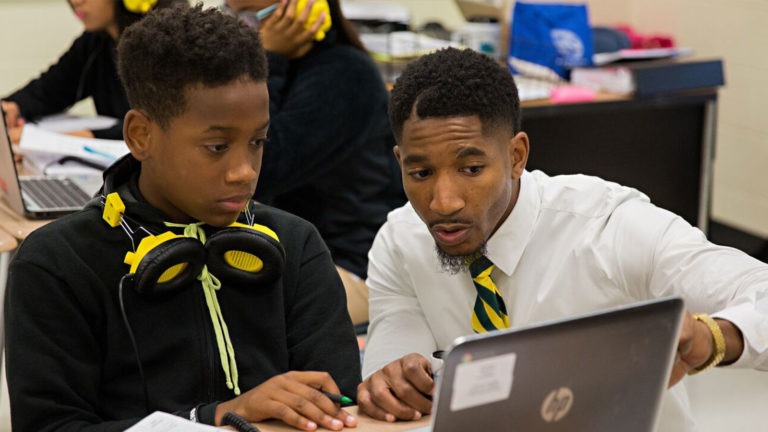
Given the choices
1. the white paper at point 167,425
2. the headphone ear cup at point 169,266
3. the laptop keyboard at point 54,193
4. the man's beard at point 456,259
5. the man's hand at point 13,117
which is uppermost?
the headphone ear cup at point 169,266

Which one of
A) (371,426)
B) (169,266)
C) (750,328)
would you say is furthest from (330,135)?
(750,328)

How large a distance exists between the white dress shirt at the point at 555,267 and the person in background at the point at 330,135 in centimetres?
60

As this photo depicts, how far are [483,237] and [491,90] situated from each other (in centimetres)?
22

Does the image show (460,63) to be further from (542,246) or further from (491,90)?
(542,246)

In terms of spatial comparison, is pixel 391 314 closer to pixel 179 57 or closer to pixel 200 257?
pixel 200 257

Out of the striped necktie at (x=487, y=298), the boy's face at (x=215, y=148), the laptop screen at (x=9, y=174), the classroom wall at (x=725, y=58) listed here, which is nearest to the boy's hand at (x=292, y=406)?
the boy's face at (x=215, y=148)

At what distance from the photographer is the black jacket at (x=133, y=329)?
1.40 metres

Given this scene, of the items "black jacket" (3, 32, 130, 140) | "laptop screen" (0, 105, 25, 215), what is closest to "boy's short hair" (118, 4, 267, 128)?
"laptop screen" (0, 105, 25, 215)

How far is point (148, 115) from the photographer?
4.95 feet

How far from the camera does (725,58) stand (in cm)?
424

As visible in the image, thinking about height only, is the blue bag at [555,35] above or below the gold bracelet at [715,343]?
above

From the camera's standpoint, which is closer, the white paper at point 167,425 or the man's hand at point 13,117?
the white paper at point 167,425

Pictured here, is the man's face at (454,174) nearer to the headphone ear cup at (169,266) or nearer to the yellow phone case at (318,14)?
the headphone ear cup at (169,266)

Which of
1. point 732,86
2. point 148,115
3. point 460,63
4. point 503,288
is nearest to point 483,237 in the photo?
point 503,288
